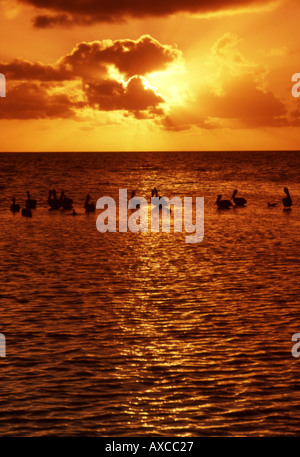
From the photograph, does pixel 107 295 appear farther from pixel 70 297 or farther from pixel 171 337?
pixel 171 337

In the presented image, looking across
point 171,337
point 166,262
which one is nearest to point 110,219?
point 166,262

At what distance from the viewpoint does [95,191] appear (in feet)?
272

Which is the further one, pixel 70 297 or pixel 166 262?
pixel 166 262

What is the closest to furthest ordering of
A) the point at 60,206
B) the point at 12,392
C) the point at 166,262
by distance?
the point at 12,392, the point at 166,262, the point at 60,206

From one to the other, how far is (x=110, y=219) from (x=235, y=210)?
37.6 feet

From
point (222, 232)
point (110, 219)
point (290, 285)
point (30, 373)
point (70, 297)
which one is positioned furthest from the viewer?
point (110, 219)

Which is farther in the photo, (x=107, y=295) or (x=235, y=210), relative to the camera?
(x=235, y=210)

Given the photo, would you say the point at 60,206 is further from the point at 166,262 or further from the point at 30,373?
the point at 30,373

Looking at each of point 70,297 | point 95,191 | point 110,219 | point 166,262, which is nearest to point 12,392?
point 70,297

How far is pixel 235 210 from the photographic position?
184 feet

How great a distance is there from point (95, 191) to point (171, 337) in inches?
2601

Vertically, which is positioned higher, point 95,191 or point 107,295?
point 95,191
